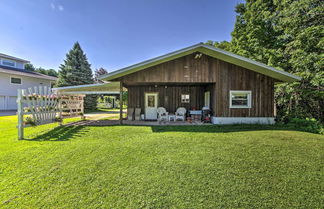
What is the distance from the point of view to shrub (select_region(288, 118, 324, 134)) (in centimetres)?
624

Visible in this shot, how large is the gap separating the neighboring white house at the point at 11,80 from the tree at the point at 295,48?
25.4m

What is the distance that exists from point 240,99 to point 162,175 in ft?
23.1

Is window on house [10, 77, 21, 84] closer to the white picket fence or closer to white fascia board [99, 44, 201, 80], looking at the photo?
the white picket fence

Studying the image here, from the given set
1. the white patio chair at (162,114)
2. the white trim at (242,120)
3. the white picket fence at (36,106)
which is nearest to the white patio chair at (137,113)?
the white patio chair at (162,114)

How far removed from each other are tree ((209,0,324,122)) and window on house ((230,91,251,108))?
9.03 feet

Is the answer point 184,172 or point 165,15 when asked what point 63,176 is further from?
point 165,15

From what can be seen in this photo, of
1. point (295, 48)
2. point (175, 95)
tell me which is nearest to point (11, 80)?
point (175, 95)

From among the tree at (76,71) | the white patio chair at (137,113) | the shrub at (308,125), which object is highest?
the tree at (76,71)

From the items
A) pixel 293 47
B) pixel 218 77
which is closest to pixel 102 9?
pixel 218 77

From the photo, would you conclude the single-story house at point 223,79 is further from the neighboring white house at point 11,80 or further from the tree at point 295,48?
the neighboring white house at point 11,80

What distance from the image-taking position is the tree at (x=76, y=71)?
1960 cm

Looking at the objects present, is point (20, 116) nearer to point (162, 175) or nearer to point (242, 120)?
point (162, 175)

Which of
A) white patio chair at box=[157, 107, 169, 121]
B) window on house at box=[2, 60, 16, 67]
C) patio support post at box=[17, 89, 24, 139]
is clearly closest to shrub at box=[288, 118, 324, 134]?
white patio chair at box=[157, 107, 169, 121]

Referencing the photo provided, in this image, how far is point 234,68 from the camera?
7711 millimetres
